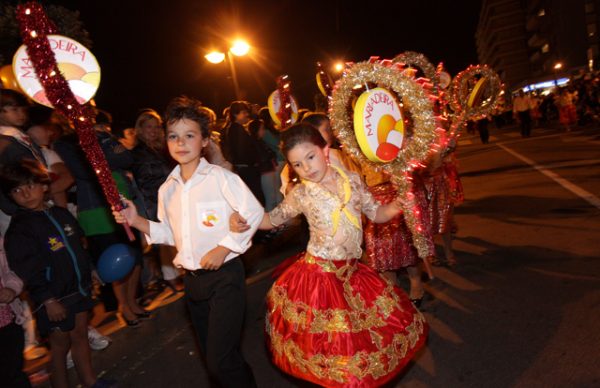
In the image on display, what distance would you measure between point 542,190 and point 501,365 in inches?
261

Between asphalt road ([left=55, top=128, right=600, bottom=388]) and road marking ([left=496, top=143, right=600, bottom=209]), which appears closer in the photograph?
asphalt road ([left=55, top=128, right=600, bottom=388])

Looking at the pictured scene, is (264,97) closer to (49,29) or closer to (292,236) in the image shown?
(292,236)

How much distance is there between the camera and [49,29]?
2.43 metres

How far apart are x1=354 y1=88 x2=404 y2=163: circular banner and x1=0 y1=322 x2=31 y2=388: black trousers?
268 cm

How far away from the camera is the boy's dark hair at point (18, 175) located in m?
3.31

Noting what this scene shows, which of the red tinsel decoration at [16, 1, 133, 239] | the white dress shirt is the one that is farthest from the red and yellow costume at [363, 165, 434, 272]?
the red tinsel decoration at [16, 1, 133, 239]

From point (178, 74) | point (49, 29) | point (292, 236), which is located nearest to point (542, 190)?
point (292, 236)

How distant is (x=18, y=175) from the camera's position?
3.33m

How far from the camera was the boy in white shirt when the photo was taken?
285cm

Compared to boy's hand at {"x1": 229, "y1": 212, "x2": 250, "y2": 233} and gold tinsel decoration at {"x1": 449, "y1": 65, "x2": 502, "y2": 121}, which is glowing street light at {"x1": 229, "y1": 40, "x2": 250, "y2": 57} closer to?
gold tinsel decoration at {"x1": 449, "y1": 65, "x2": 502, "y2": 121}

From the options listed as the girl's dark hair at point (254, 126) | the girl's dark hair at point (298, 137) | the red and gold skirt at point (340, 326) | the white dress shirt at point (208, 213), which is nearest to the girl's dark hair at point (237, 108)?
the girl's dark hair at point (254, 126)

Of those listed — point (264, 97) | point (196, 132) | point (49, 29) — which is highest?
point (264, 97)

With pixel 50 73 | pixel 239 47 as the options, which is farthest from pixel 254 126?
pixel 50 73

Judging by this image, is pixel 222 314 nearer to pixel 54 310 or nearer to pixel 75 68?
pixel 54 310
